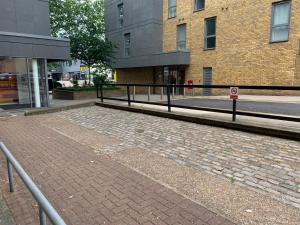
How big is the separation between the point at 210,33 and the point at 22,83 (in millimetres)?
13961

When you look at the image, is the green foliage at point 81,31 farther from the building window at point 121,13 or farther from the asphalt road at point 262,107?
the asphalt road at point 262,107

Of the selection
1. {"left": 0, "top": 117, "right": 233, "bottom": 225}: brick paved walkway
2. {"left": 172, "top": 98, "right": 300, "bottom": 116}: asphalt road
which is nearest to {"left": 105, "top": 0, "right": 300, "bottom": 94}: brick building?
{"left": 172, "top": 98, "right": 300, "bottom": 116}: asphalt road

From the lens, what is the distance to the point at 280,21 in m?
15.9

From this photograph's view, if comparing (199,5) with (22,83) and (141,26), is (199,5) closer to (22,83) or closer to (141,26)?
(141,26)

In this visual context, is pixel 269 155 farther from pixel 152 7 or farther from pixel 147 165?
pixel 152 7

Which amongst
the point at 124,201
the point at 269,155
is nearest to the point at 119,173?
the point at 124,201

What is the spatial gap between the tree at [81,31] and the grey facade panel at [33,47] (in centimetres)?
696

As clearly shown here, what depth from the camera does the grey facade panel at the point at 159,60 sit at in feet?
69.8

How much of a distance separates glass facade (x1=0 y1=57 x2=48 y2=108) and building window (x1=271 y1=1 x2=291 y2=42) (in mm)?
13744

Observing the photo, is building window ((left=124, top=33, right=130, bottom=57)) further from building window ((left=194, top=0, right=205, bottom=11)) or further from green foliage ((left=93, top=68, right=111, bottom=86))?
building window ((left=194, top=0, right=205, bottom=11))

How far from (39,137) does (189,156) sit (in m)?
4.25

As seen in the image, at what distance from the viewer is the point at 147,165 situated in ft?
15.1

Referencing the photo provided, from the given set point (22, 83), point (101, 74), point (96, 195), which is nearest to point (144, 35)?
point (101, 74)

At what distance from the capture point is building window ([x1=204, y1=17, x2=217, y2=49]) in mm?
19891
